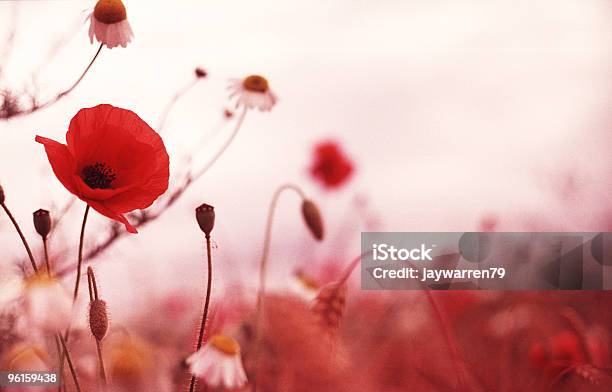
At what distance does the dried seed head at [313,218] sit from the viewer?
69cm

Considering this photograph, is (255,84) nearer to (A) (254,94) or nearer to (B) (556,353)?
(A) (254,94)

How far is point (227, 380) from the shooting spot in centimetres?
56

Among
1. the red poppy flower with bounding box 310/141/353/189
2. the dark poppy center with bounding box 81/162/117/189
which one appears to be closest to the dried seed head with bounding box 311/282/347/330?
the dark poppy center with bounding box 81/162/117/189

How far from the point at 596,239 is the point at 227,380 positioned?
0.52 metres

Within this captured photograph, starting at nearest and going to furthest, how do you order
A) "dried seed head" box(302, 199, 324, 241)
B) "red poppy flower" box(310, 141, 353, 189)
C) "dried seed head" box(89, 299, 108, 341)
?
"dried seed head" box(89, 299, 108, 341), "dried seed head" box(302, 199, 324, 241), "red poppy flower" box(310, 141, 353, 189)

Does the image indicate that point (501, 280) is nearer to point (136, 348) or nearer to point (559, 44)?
point (559, 44)

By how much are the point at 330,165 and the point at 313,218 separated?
27cm

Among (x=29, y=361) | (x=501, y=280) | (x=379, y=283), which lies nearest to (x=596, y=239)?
(x=501, y=280)

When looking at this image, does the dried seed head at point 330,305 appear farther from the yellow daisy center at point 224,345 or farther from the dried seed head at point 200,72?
the dried seed head at point 200,72

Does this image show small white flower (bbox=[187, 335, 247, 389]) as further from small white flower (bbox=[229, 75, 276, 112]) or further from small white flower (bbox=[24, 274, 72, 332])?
small white flower (bbox=[229, 75, 276, 112])

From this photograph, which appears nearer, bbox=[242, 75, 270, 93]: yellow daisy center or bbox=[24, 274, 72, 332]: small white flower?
bbox=[24, 274, 72, 332]: small white flower

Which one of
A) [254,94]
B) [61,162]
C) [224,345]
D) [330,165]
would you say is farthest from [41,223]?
[330,165]

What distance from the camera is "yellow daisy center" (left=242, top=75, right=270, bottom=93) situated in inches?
28.7

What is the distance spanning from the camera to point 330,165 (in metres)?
0.95
